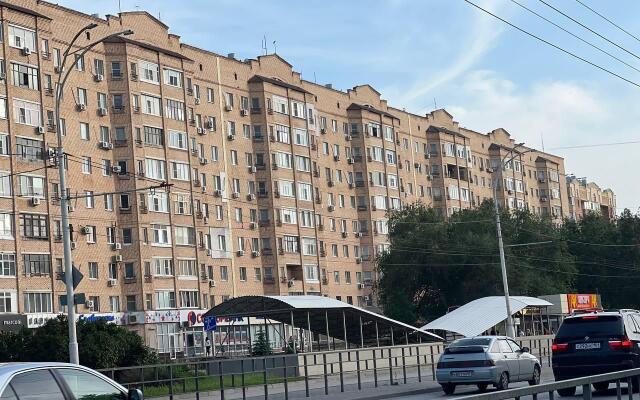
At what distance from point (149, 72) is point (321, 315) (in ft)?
131

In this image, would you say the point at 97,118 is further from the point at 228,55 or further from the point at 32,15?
the point at 228,55

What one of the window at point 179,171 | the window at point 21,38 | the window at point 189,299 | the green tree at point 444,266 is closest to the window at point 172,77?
the window at point 179,171

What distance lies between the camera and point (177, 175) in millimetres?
78688

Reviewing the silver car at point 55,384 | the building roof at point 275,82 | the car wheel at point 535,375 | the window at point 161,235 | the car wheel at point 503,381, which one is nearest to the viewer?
the silver car at point 55,384

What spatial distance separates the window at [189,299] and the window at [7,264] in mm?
14604

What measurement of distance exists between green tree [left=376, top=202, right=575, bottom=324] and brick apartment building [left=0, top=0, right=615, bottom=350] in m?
11.0

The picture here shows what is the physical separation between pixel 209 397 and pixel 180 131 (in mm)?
51771

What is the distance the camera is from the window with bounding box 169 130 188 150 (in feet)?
257

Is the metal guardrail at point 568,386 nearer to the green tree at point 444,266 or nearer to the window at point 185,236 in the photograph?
the green tree at point 444,266

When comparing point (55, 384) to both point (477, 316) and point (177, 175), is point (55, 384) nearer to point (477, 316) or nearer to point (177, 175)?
point (477, 316)

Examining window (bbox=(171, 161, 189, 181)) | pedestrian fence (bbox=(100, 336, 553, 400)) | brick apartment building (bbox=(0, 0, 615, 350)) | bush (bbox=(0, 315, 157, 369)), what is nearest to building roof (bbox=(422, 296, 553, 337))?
pedestrian fence (bbox=(100, 336, 553, 400))

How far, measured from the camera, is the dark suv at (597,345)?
23109 mm

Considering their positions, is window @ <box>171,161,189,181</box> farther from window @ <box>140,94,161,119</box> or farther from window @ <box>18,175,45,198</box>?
window @ <box>18,175,45,198</box>

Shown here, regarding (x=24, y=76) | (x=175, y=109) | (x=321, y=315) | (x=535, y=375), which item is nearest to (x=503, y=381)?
(x=535, y=375)
